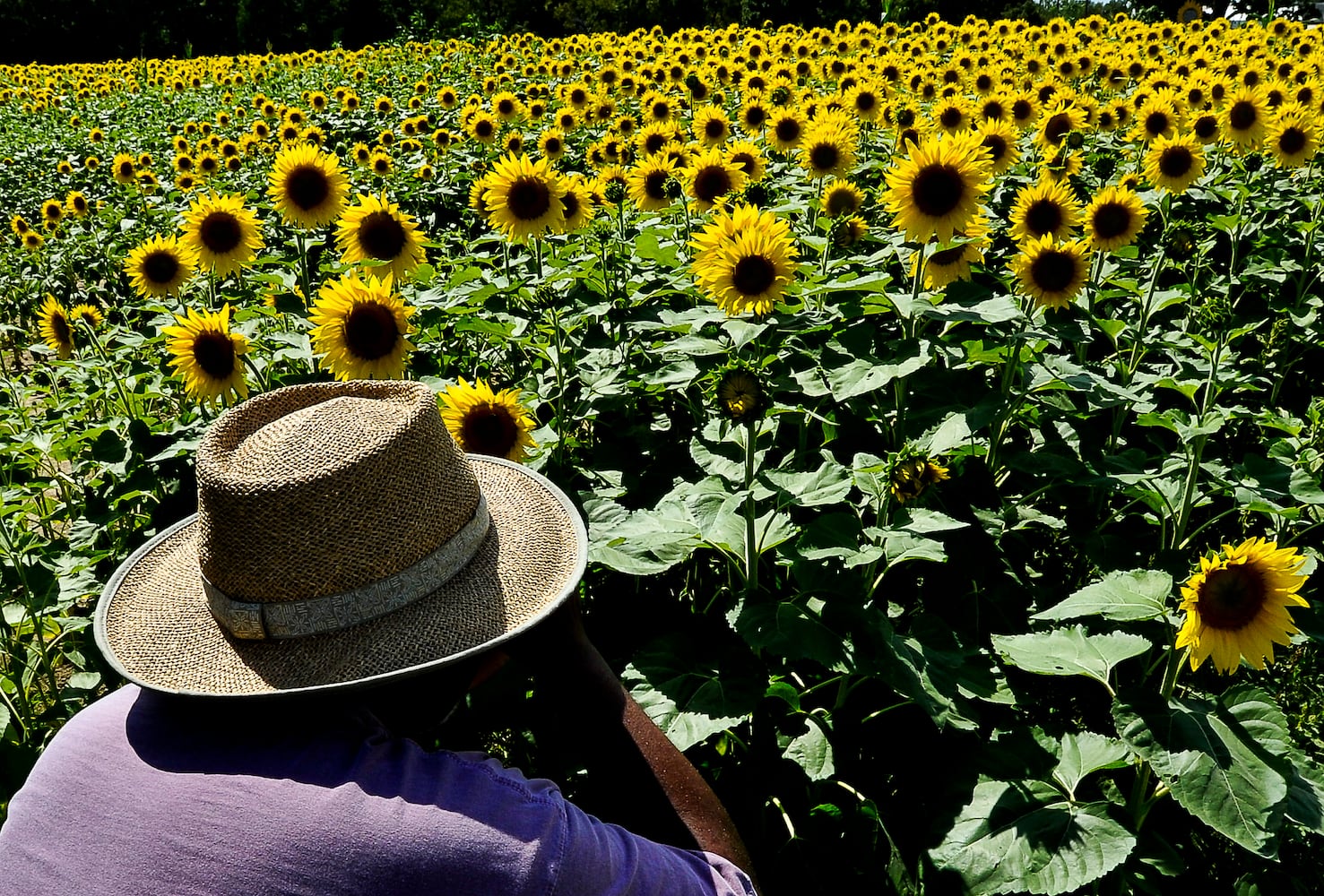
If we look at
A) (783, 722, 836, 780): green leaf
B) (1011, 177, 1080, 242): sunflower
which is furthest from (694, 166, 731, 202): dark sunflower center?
(783, 722, 836, 780): green leaf

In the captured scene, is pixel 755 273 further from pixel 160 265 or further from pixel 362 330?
pixel 160 265

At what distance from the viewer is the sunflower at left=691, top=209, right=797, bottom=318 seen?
2.83 m

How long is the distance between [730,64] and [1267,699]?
8106 millimetres

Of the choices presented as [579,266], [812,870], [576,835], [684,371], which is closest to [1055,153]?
[579,266]

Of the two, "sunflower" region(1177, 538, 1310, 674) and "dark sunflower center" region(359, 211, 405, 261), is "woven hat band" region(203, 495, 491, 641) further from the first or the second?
"dark sunflower center" region(359, 211, 405, 261)

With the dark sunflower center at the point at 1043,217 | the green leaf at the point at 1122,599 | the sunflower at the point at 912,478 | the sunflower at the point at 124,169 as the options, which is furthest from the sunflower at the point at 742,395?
the sunflower at the point at 124,169

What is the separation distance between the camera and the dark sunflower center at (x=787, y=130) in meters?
5.24

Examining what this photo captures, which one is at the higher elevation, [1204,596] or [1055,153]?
[1055,153]

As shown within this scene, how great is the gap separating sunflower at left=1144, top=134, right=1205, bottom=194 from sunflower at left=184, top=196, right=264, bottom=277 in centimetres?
402

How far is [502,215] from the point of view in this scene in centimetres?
387

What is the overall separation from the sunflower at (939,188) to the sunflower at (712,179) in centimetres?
114

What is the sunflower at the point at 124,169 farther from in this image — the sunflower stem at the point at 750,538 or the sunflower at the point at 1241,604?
the sunflower at the point at 1241,604

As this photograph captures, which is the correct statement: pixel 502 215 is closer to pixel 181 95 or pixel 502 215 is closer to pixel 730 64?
pixel 730 64

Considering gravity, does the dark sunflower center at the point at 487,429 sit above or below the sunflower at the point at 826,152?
below
